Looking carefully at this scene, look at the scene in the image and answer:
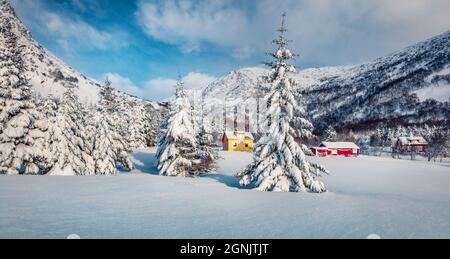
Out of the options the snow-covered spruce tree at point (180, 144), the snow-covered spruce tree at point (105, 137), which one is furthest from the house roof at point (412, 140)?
the snow-covered spruce tree at point (105, 137)

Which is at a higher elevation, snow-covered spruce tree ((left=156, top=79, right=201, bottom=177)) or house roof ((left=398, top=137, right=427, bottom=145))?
house roof ((left=398, top=137, right=427, bottom=145))

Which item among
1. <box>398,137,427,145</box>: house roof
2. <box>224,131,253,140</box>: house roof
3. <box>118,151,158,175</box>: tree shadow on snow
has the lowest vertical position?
<box>118,151,158,175</box>: tree shadow on snow

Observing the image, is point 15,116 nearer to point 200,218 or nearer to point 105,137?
point 105,137

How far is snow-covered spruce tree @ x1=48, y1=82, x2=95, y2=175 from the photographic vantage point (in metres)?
29.8

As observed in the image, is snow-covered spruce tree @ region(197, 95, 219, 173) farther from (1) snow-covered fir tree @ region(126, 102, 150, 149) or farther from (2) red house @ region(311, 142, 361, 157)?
(2) red house @ region(311, 142, 361, 157)

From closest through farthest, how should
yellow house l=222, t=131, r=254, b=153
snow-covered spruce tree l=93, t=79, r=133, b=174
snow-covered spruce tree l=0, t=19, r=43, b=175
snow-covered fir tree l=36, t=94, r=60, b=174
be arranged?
1. snow-covered spruce tree l=0, t=19, r=43, b=175
2. snow-covered fir tree l=36, t=94, r=60, b=174
3. snow-covered spruce tree l=93, t=79, r=133, b=174
4. yellow house l=222, t=131, r=254, b=153

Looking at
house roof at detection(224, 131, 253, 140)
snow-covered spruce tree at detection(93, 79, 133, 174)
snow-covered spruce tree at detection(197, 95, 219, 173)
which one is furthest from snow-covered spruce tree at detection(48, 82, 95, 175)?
house roof at detection(224, 131, 253, 140)

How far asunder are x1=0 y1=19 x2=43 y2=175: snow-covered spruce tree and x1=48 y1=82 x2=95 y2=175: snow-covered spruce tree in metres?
2.51

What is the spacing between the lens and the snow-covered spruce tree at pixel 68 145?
29.8 m

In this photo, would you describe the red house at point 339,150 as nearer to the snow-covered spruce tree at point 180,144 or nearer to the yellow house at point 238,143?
the yellow house at point 238,143
